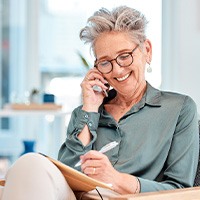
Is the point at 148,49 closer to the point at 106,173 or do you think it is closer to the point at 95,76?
the point at 95,76

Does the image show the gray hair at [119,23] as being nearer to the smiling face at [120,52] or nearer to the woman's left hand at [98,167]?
the smiling face at [120,52]

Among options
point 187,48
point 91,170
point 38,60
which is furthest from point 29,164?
point 38,60

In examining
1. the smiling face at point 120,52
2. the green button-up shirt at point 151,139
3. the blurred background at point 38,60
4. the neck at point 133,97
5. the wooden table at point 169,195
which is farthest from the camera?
the blurred background at point 38,60

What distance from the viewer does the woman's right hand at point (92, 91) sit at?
197cm

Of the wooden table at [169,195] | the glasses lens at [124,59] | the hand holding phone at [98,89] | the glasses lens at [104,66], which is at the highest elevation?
the glasses lens at [124,59]

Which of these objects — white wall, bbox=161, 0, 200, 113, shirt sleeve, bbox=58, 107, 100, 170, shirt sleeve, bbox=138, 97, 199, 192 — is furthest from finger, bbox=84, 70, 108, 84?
white wall, bbox=161, 0, 200, 113

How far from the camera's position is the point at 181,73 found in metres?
2.86

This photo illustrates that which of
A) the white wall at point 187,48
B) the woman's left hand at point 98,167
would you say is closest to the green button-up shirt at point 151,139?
the woman's left hand at point 98,167

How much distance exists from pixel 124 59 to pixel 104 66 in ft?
0.30

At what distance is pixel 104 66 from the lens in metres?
1.92

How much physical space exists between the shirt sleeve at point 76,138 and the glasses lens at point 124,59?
226 mm

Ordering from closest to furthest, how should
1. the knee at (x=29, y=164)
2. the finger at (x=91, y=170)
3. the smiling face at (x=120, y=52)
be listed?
1. the knee at (x=29, y=164)
2. the finger at (x=91, y=170)
3. the smiling face at (x=120, y=52)

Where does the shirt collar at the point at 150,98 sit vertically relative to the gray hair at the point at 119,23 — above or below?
below

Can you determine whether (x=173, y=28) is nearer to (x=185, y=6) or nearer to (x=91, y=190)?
(x=185, y=6)
